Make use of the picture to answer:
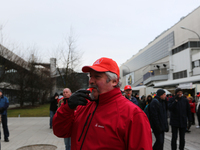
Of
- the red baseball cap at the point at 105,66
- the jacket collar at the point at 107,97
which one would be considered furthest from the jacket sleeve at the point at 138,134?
the red baseball cap at the point at 105,66

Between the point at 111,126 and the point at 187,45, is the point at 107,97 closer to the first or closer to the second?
the point at 111,126

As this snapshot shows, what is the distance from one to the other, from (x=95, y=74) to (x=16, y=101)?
32.8 m

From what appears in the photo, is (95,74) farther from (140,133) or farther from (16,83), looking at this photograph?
(16,83)

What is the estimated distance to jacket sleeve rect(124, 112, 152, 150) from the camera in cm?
160

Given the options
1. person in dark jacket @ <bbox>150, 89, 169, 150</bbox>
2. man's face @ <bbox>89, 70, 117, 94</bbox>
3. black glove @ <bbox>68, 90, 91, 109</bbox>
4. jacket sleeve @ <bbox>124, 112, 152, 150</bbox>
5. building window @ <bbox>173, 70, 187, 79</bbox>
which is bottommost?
person in dark jacket @ <bbox>150, 89, 169, 150</bbox>

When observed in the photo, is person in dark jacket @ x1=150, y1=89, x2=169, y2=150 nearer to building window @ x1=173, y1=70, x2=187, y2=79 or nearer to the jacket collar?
the jacket collar

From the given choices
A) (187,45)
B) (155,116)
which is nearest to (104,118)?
(155,116)

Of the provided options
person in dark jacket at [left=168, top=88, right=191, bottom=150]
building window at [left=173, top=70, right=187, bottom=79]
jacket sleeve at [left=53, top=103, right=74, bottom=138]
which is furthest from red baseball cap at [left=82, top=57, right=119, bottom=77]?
building window at [left=173, top=70, right=187, bottom=79]

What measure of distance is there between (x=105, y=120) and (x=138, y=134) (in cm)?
33

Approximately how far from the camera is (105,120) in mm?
1773

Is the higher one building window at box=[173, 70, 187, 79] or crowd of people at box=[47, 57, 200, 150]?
building window at box=[173, 70, 187, 79]

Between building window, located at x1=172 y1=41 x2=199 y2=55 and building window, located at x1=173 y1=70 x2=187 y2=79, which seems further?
building window, located at x1=173 y1=70 x2=187 y2=79

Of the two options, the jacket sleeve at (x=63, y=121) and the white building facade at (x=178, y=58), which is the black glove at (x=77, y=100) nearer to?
the jacket sleeve at (x=63, y=121)

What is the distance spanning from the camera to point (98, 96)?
195 centimetres
